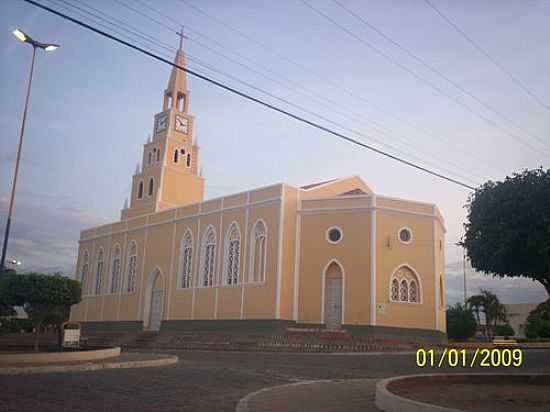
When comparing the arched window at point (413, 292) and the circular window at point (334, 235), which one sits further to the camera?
the circular window at point (334, 235)

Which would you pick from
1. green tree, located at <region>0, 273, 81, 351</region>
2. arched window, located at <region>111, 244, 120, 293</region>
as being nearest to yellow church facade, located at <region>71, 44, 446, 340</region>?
arched window, located at <region>111, 244, 120, 293</region>

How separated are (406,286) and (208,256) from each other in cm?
1194

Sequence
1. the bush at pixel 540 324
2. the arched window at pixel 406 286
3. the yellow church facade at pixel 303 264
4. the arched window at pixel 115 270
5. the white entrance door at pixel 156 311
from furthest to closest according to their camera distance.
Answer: the bush at pixel 540 324 → the arched window at pixel 115 270 → the white entrance door at pixel 156 311 → the arched window at pixel 406 286 → the yellow church facade at pixel 303 264

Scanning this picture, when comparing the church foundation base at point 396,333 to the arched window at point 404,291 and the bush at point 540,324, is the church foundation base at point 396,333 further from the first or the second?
the bush at point 540,324

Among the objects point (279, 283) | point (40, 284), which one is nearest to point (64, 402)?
point (40, 284)

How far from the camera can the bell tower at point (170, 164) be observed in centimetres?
4472

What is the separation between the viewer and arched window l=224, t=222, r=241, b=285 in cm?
3300

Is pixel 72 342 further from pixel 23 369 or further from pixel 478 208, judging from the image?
pixel 478 208

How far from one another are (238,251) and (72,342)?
47.1ft

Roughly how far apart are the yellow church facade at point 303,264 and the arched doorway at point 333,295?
0.05 metres

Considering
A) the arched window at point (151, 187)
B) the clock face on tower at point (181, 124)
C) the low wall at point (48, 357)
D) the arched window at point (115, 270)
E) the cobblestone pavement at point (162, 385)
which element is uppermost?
the clock face on tower at point (181, 124)

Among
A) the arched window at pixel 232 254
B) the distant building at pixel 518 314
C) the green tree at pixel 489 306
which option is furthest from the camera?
the distant building at pixel 518 314

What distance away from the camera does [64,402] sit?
27.8ft

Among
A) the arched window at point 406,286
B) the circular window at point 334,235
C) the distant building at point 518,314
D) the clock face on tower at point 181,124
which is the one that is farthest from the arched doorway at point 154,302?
the distant building at point 518,314
